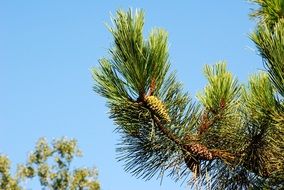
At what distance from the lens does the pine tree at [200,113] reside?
2.71 metres

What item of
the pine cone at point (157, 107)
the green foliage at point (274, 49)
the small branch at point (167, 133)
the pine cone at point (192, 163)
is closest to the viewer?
the green foliage at point (274, 49)

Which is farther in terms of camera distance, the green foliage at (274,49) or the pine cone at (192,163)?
the pine cone at (192,163)

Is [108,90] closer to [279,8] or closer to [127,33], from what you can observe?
[127,33]

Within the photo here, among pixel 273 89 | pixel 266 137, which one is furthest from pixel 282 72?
pixel 266 137

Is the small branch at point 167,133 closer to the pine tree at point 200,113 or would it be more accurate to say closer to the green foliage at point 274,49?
the pine tree at point 200,113

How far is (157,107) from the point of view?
2.83 metres

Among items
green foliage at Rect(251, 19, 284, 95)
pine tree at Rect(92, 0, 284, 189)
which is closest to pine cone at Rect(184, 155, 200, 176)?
pine tree at Rect(92, 0, 284, 189)

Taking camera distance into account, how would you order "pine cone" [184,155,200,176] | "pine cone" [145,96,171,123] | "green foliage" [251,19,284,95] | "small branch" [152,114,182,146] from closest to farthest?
"green foliage" [251,19,284,95] → "pine cone" [145,96,171,123] → "small branch" [152,114,182,146] → "pine cone" [184,155,200,176]

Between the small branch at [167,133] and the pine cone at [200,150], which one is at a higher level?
the small branch at [167,133]

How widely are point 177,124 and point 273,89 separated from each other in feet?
1.88

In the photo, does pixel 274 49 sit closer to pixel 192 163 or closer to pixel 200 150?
pixel 200 150

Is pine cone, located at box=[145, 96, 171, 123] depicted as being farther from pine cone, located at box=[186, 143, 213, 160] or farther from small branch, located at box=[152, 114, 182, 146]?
pine cone, located at box=[186, 143, 213, 160]

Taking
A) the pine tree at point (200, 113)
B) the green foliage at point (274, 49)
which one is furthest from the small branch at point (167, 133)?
the green foliage at point (274, 49)

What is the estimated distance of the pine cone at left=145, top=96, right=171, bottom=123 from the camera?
9.18 ft
